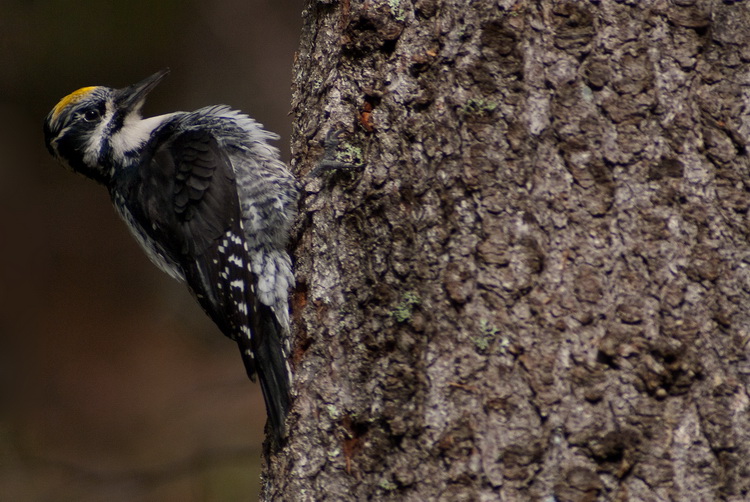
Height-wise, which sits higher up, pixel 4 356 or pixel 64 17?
pixel 64 17

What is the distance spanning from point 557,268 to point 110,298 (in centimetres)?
494

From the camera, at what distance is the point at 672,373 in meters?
1.63

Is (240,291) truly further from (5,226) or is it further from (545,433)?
(5,226)

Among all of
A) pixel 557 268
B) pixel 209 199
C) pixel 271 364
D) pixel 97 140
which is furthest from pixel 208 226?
pixel 557 268

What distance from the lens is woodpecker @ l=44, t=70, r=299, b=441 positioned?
245 centimetres

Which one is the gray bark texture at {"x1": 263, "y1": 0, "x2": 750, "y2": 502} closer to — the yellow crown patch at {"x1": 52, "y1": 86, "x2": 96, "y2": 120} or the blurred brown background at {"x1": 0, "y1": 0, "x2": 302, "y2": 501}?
the yellow crown patch at {"x1": 52, "y1": 86, "x2": 96, "y2": 120}

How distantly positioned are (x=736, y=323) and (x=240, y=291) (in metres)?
1.58

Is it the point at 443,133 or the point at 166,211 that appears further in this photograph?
the point at 166,211

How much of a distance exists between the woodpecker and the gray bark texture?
1.75ft

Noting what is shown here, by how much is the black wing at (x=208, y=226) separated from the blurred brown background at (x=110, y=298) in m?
3.09

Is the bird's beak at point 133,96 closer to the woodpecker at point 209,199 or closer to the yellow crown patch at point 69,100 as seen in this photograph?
the woodpecker at point 209,199

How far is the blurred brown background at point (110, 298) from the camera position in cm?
550

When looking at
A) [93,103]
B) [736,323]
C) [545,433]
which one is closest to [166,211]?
[93,103]

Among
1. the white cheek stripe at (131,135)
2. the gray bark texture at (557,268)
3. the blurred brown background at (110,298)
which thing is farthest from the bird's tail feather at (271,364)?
the blurred brown background at (110,298)
